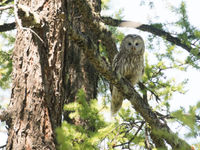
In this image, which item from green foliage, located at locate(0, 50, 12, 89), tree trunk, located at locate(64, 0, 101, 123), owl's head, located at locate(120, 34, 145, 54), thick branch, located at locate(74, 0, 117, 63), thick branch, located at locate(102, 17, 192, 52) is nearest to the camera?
thick branch, located at locate(74, 0, 117, 63)

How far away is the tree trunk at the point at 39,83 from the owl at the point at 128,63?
71.6 inches

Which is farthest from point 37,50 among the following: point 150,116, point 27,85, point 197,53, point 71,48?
point 197,53

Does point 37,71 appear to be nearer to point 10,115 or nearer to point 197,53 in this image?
point 10,115

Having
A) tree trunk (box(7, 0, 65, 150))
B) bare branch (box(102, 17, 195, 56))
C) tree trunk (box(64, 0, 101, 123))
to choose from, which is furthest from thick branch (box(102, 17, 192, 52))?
tree trunk (box(7, 0, 65, 150))

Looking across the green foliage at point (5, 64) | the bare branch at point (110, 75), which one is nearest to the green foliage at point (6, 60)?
the green foliage at point (5, 64)

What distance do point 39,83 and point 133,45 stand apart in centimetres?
248

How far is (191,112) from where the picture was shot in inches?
Answer: 49.6

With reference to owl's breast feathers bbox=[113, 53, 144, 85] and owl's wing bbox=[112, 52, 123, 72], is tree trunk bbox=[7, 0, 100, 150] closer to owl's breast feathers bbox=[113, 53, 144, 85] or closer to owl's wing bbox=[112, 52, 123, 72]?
owl's wing bbox=[112, 52, 123, 72]

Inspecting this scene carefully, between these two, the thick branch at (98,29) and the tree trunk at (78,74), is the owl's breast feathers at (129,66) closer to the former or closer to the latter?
the tree trunk at (78,74)

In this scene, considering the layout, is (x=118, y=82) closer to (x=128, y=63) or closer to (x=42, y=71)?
(x=42, y=71)

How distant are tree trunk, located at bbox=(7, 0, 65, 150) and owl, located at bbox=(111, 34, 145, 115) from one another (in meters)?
1.82

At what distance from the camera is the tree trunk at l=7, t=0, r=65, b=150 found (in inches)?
94.3

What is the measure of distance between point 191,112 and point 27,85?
5.19 feet

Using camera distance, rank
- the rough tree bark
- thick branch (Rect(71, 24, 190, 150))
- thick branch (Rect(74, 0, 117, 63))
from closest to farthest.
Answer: the rough tree bark → thick branch (Rect(71, 24, 190, 150)) → thick branch (Rect(74, 0, 117, 63))
